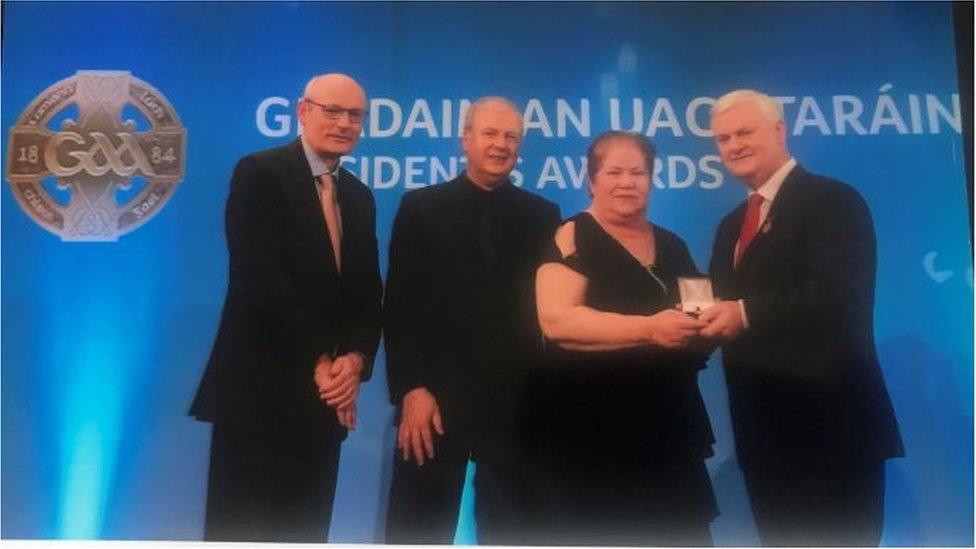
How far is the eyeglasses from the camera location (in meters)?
2.78

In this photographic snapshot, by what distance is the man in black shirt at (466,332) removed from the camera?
8.38ft

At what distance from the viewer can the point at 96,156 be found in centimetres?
278

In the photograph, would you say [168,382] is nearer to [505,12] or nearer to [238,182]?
[238,182]

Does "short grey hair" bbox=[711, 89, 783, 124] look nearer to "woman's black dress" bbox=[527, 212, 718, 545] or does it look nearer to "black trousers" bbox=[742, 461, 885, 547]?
"woman's black dress" bbox=[527, 212, 718, 545]

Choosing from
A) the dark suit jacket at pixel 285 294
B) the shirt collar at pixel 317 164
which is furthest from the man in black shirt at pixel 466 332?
the shirt collar at pixel 317 164

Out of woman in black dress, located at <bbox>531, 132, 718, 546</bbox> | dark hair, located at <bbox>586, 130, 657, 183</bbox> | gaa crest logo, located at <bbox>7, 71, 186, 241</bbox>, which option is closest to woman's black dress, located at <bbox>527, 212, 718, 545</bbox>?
woman in black dress, located at <bbox>531, 132, 718, 546</bbox>

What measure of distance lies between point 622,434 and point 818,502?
0.55 meters

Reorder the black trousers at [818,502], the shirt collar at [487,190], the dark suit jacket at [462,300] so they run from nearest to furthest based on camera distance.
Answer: the black trousers at [818,502] < the dark suit jacket at [462,300] < the shirt collar at [487,190]

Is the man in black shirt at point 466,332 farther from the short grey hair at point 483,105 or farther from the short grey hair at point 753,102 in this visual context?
the short grey hair at point 753,102

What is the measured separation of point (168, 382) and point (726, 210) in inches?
65.3

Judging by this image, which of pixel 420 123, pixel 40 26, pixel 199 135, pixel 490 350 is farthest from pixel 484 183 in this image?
pixel 40 26

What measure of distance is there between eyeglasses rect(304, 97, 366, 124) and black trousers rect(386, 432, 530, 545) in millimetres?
964

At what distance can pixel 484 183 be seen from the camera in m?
2.74

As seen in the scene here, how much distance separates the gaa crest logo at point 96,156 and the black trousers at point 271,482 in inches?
28.2
